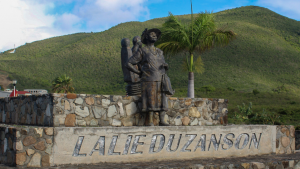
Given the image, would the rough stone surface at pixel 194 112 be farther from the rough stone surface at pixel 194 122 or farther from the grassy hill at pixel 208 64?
the grassy hill at pixel 208 64

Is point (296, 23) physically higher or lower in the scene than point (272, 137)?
higher

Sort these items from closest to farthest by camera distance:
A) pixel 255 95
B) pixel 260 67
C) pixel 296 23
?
pixel 255 95
pixel 260 67
pixel 296 23

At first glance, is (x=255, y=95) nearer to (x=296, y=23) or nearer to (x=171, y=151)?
(x=171, y=151)

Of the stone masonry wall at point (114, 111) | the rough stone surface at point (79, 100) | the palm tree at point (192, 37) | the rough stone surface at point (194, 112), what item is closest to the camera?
the stone masonry wall at point (114, 111)

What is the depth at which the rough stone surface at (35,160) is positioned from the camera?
482cm

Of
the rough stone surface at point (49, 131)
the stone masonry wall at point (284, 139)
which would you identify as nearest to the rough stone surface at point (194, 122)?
the stone masonry wall at point (284, 139)

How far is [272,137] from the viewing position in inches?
275

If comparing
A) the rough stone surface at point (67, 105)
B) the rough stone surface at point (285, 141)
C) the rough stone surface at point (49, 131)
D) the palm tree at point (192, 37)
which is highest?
the palm tree at point (192, 37)

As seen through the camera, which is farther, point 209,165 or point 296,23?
point 296,23

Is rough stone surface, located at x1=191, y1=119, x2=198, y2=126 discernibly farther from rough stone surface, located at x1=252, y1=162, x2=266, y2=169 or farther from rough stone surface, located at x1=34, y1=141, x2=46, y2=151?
rough stone surface, located at x1=34, y1=141, x2=46, y2=151

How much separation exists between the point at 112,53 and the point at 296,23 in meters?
46.0

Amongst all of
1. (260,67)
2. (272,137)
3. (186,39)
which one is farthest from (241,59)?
(272,137)

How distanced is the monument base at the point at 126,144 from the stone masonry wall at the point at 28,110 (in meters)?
1.01

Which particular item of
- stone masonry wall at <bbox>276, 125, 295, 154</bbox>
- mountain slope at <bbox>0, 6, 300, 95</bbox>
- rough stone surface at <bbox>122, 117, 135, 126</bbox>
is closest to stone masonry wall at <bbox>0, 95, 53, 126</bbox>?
rough stone surface at <bbox>122, 117, 135, 126</bbox>
